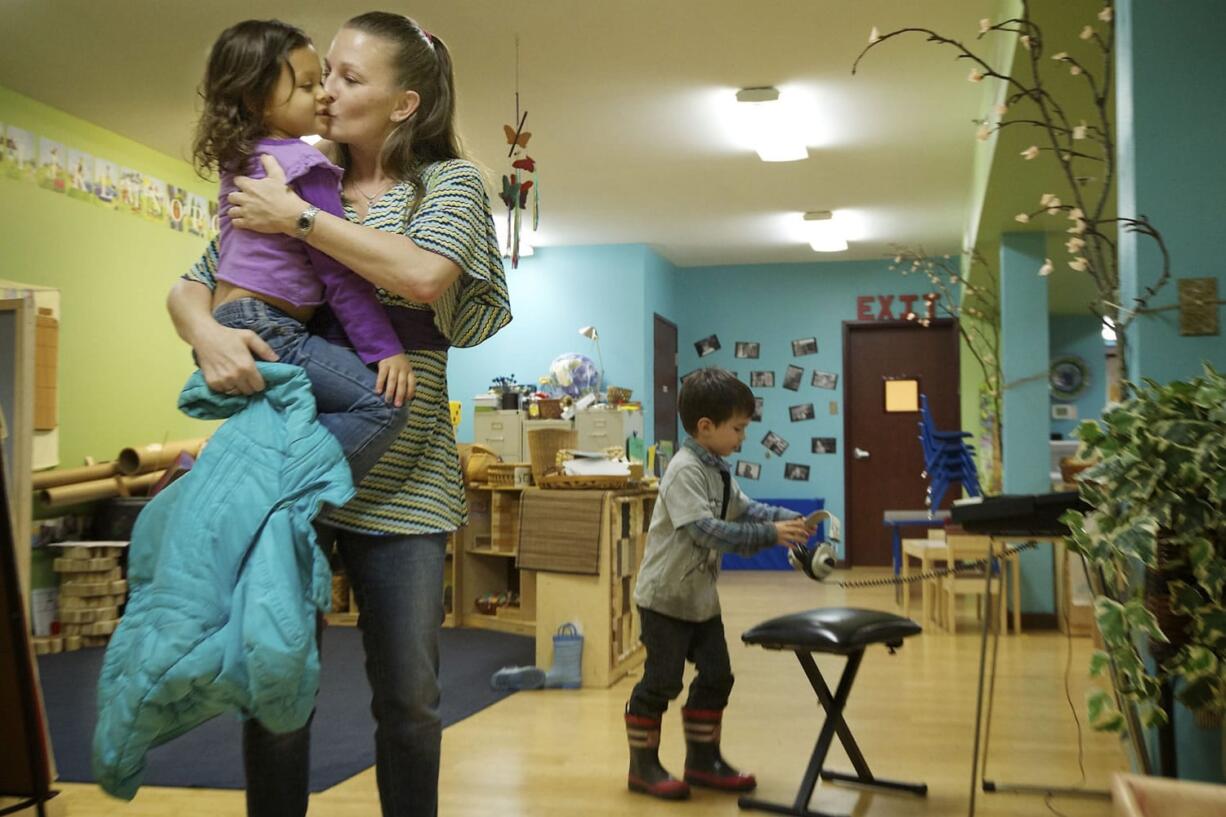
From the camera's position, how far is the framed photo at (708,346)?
11.1 m

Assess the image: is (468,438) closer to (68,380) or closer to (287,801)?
(68,380)

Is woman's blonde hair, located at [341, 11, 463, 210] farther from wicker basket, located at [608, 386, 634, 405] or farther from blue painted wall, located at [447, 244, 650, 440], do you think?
blue painted wall, located at [447, 244, 650, 440]

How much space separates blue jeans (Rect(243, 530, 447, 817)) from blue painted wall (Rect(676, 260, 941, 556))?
9.47m

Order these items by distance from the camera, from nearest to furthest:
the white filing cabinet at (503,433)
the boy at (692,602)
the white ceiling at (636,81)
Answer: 1. the boy at (692,602)
2. the white ceiling at (636,81)
3. the white filing cabinet at (503,433)

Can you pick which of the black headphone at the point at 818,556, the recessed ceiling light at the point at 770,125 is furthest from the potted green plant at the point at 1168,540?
the recessed ceiling light at the point at 770,125

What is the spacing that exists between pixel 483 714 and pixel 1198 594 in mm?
2813

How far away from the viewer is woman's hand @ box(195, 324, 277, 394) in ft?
4.71

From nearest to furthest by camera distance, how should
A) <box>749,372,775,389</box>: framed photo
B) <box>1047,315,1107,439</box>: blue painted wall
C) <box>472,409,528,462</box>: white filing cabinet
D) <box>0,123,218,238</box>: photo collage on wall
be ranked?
<box>0,123,218,238</box>: photo collage on wall → <box>472,409,528,462</box>: white filing cabinet → <box>749,372,775,389</box>: framed photo → <box>1047,315,1107,439</box>: blue painted wall

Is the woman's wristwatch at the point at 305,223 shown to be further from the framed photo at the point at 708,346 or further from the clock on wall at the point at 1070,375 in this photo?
the clock on wall at the point at 1070,375

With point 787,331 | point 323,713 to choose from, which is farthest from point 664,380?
point 323,713

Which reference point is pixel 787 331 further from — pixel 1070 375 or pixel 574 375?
pixel 1070 375

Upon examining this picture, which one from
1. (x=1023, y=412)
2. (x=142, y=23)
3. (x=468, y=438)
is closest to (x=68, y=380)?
(x=142, y=23)

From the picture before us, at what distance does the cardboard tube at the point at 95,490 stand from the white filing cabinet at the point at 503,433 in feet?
6.53

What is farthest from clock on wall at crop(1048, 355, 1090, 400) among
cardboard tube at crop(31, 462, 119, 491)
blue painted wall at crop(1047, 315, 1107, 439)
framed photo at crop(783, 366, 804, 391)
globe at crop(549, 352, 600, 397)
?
cardboard tube at crop(31, 462, 119, 491)
